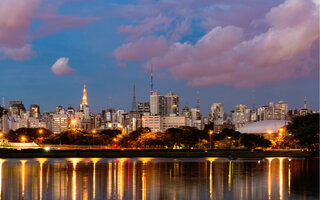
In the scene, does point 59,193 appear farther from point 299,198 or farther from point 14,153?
point 14,153

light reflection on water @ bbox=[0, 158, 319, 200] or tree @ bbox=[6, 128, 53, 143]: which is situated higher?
light reflection on water @ bbox=[0, 158, 319, 200]

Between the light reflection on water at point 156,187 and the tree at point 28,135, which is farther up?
the light reflection on water at point 156,187

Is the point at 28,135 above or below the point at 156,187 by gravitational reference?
below

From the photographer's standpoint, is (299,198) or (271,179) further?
(271,179)

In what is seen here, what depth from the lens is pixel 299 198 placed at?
23.9m

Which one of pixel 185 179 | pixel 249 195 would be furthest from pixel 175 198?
pixel 185 179

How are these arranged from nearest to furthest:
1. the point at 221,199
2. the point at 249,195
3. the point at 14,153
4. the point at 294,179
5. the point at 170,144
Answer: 1. the point at 221,199
2. the point at 249,195
3. the point at 294,179
4. the point at 14,153
5. the point at 170,144

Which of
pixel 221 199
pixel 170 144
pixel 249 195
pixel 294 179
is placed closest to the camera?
pixel 221 199

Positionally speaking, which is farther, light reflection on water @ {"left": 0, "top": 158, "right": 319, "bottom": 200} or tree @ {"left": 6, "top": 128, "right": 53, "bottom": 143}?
tree @ {"left": 6, "top": 128, "right": 53, "bottom": 143}

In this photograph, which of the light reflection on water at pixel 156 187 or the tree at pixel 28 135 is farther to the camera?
the tree at pixel 28 135

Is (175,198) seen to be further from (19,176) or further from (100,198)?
(19,176)

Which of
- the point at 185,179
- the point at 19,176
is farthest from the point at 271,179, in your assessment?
the point at 19,176

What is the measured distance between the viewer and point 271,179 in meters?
33.5

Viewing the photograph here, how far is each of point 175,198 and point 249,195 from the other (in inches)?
152
